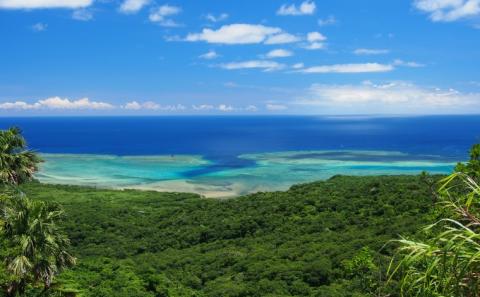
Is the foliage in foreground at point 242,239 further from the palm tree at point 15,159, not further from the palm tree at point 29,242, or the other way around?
the palm tree at point 15,159

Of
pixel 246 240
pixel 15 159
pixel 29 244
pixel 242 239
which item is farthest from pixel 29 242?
pixel 242 239

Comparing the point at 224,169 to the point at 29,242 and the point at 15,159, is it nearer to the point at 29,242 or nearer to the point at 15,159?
the point at 15,159

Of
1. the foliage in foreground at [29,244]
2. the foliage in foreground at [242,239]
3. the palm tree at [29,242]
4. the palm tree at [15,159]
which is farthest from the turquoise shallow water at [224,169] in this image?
the palm tree at [29,242]

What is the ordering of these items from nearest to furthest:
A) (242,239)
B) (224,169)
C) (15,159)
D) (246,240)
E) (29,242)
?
(29,242) < (15,159) < (246,240) < (242,239) < (224,169)

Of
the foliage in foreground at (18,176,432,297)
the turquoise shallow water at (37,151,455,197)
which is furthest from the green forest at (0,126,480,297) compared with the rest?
the turquoise shallow water at (37,151,455,197)

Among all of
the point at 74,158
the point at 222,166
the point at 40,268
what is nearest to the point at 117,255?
the point at 40,268
